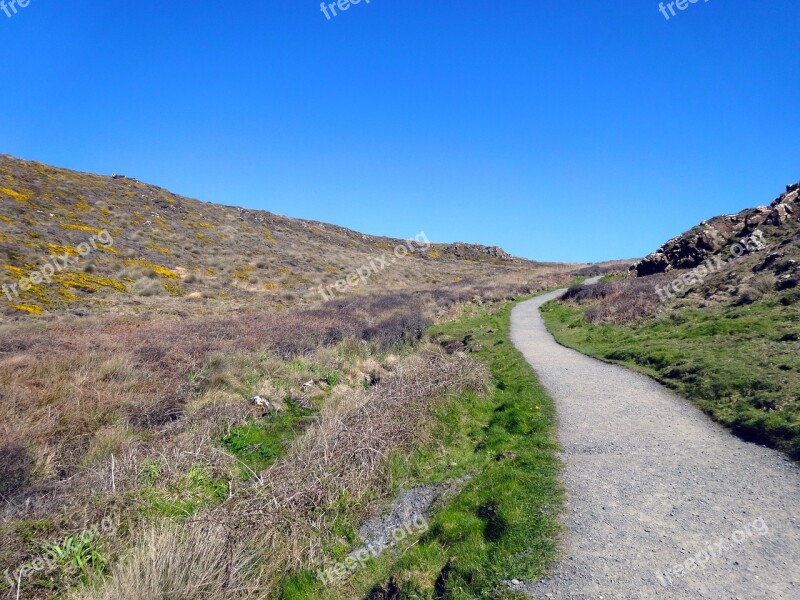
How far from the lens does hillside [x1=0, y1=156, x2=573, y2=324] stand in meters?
25.0

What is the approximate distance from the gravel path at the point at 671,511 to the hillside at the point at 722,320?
70 centimetres

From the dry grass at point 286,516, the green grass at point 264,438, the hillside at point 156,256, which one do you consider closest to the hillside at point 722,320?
the dry grass at point 286,516

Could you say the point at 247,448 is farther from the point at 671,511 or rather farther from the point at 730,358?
the point at 730,358

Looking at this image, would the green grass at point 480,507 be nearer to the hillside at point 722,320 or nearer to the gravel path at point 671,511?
the gravel path at point 671,511

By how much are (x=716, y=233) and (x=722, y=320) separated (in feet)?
48.2

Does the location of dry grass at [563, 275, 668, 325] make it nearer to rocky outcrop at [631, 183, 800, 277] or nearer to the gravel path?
rocky outcrop at [631, 183, 800, 277]

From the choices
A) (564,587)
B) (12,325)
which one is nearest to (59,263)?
(12,325)

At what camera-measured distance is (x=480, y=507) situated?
6.05m

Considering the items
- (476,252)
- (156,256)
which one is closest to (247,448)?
(156,256)

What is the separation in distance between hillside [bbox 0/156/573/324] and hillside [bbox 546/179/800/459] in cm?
1682

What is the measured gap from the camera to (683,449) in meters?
7.04

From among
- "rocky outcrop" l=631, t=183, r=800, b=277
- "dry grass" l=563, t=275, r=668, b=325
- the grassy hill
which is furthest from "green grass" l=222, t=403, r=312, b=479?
"rocky outcrop" l=631, t=183, r=800, b=277

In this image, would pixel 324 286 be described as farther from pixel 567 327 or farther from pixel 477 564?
pixel 477 564

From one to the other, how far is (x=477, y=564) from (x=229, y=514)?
289 cm
